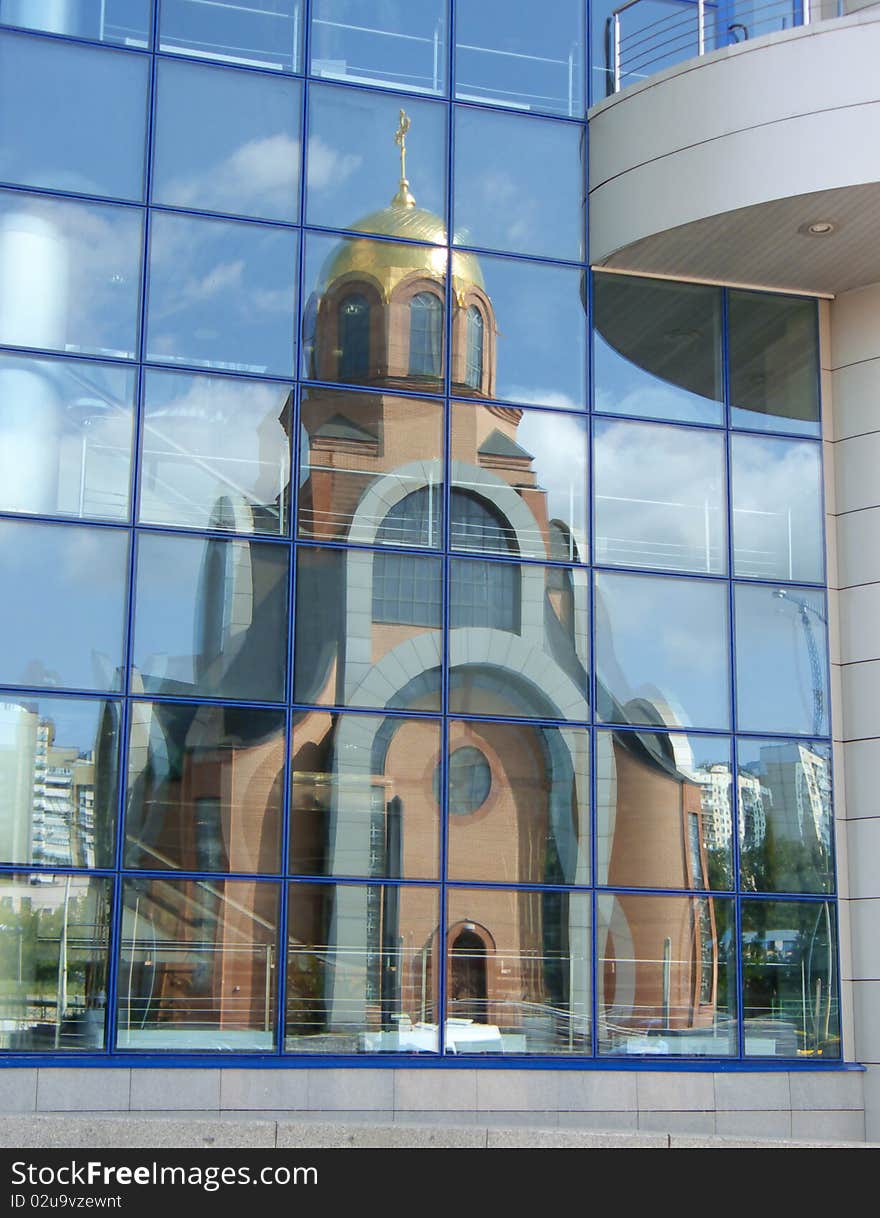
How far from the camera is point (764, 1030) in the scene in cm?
1755

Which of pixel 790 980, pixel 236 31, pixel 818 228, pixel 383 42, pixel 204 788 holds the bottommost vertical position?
pixel 790 980

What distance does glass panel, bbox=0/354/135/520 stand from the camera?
16.4m

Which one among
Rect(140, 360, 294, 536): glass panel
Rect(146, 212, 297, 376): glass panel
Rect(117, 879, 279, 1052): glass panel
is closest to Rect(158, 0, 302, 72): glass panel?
Rect(146, 212, 297, 376): glass panel

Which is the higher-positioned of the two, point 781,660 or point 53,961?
point 781,660

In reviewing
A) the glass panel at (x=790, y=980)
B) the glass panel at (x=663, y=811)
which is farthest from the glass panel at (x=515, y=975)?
the glass panel at (x=790, y=980)

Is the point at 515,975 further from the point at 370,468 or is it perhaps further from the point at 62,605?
the point at 62,605

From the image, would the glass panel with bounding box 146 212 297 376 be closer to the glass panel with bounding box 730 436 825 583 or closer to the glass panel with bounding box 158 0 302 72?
the glass panel with bounding box 158 0 302 72

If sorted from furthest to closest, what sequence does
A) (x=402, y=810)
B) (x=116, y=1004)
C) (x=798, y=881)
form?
1. (x=798, y=881)
2. (x=402, y=810)
3. (x=116, y=1004)

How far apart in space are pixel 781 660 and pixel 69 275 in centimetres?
922

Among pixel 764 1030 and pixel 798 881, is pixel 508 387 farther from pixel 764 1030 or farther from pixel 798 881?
pixel 764 1030

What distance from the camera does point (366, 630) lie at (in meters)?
17.1

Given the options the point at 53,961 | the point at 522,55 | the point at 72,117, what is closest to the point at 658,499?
the point at 522,55
